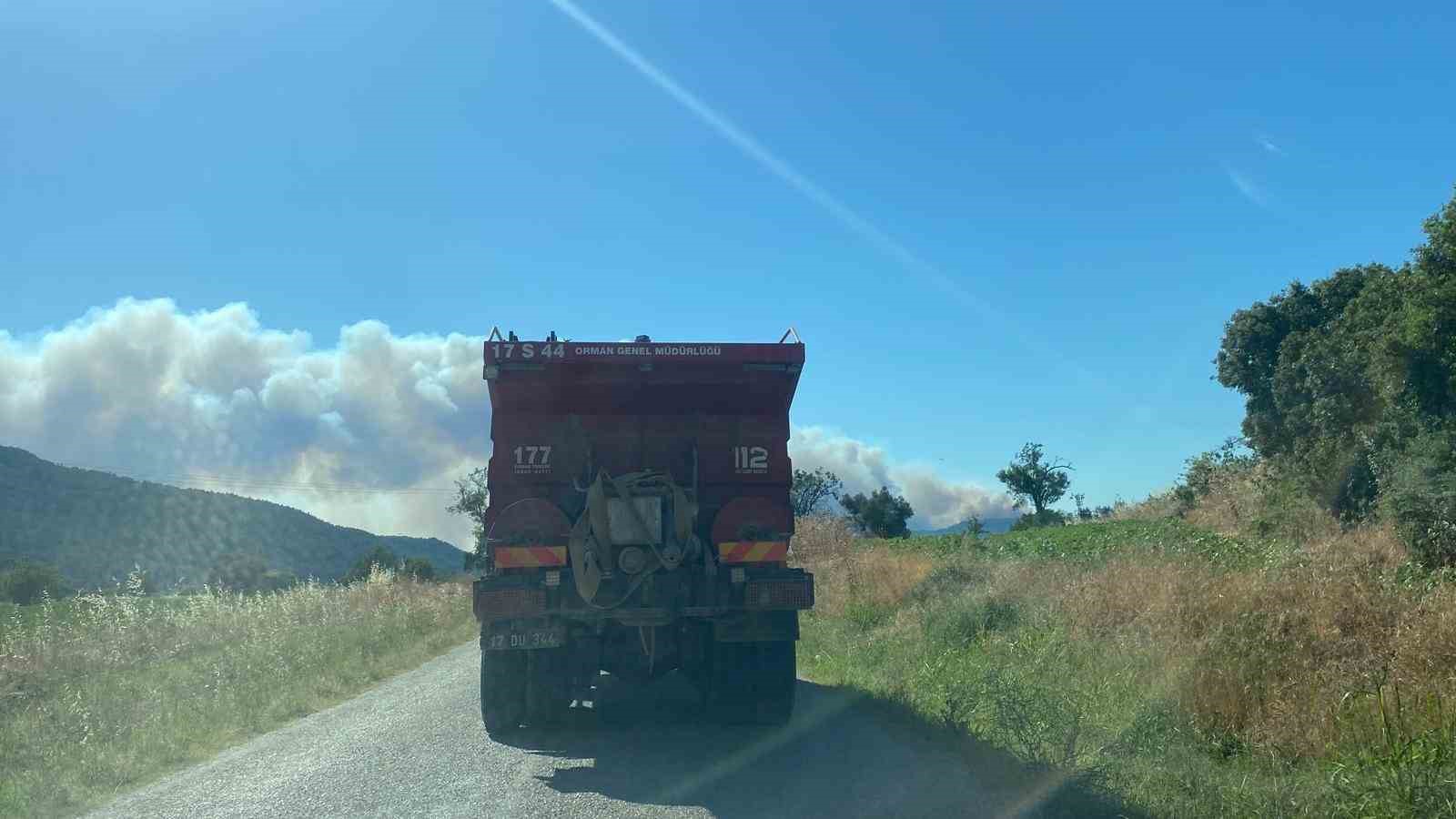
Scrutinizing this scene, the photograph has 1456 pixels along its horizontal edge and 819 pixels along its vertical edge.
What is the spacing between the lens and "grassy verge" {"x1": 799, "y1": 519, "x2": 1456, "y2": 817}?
6578 mm

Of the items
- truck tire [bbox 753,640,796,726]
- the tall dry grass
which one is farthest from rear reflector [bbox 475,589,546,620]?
the tall dry grass

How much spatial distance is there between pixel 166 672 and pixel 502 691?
7523mm

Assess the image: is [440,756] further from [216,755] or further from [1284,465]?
[1284,465]

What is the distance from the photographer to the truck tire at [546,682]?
32.4ft

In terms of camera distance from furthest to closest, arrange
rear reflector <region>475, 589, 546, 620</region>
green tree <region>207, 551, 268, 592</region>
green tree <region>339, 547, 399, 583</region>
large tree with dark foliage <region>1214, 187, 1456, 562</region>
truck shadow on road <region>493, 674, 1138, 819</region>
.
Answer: green tree <region>207, 551, 268, 592</region>
green tree <region>339, 547, 399, 583</region>
large tree with dark foliage <region>1214, 187, 1456, 562</region>
rear reflector <region>475, 589, 546, 620</region>
truck shadow on road <region>493, 674, 1138, 819</region>

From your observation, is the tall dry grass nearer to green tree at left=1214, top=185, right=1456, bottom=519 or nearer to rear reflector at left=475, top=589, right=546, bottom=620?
rear reflector at left=475, top=589, right=546, bottom=620

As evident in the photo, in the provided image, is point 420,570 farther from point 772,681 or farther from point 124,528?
point 772,681

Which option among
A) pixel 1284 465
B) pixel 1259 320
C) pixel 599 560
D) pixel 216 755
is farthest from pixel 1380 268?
pixel 216 755

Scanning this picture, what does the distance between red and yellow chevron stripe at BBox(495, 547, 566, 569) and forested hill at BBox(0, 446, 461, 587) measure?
31223 millimetres

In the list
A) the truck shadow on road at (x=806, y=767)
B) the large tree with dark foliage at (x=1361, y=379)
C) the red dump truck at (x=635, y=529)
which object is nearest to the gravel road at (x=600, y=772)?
the truck shadow on road at (x=806, y=767)

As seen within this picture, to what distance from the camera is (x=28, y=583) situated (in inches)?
1303

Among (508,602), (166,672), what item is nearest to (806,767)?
(508,602)

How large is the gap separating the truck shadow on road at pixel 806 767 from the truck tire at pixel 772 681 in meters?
0.20

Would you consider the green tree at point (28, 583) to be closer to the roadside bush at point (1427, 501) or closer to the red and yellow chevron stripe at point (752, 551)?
the red and yellow chevron stripe at point (752, 551)
